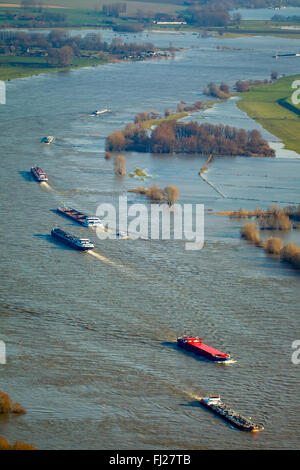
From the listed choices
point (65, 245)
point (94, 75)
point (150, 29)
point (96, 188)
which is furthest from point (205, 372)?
point (150, 29)

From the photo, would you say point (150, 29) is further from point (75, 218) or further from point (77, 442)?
point (77, 442)

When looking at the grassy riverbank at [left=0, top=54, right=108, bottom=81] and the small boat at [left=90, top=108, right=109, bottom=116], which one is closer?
the small boat at [left=90, top=108, right=109, bottom=116]

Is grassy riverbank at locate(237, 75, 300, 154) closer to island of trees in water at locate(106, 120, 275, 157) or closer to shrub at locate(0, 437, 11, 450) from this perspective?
island of trees in water at locate(106, 120, 275, 157)

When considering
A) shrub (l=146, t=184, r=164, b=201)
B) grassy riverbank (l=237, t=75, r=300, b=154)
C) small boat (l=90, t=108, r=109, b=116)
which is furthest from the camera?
small boat (l=90, t=108, r=109, b=116)

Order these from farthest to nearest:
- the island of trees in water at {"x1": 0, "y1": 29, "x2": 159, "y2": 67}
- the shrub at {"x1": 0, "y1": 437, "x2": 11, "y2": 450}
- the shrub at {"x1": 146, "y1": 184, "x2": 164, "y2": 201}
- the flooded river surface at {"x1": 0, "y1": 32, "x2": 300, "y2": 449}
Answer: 1. the island of trees in water at {"x1": 0, "y1": 29, "x2": 159, "y2": 67}
2. the shrub at {"x1": 146, "y1": 184, "x2": 164, "y2": 201}
3. the flooded river surface at {"x1": 0, "y1": 32, "x2": 300, "y2": 449}
4. the shrub at {"x1": 0, "y1": 437, "x2": 11, "y2": 450}

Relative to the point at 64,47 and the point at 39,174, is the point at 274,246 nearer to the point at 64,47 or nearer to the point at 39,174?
the point at 39,174

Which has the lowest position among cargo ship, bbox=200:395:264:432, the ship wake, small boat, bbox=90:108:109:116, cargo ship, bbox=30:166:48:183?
cargo ship, bbox=200:395:264:432

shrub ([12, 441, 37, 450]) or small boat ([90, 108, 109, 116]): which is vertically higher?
small boat ([90, 108, 109, 116])

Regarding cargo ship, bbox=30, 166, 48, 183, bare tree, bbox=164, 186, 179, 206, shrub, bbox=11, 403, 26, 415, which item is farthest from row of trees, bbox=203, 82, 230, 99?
shrub, bbox=11, 403, 26, 415
